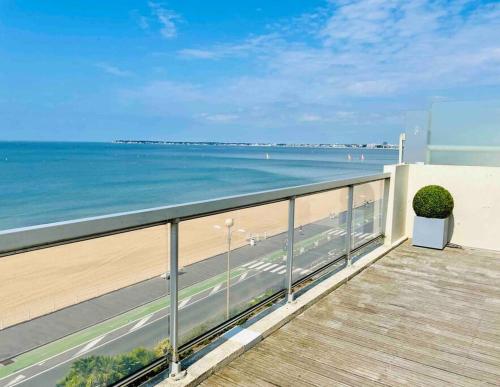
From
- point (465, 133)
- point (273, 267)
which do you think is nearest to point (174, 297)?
point (273, 267)

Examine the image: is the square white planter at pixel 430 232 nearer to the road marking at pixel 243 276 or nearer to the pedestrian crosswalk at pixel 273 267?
the pedestrian crosswalk at pixel 273 267

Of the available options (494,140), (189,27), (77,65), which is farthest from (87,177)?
(494,140)

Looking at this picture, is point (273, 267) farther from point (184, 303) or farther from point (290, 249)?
point (184, 303)

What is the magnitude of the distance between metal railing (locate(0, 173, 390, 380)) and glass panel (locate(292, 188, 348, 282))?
→ 3.5 inches

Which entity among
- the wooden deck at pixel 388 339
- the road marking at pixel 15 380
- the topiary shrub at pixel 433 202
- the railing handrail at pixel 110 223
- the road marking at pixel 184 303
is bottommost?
the wooden deck at pixel 388 339

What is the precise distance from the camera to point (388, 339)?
265cm

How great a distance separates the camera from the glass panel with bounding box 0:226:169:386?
1.34 meters

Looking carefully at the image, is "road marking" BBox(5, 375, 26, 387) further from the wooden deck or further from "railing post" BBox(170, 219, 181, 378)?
the wooden deck

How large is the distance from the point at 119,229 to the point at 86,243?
144 millimetres

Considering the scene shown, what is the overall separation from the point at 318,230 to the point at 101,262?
2.19 metres

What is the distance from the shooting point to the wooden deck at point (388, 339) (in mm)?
2174

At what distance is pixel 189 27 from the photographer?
4612 cm

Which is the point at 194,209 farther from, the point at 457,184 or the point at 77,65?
the point at 77,65

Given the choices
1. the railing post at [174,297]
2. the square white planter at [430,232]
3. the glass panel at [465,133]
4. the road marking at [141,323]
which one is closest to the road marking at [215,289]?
the railing post at [174,297]
